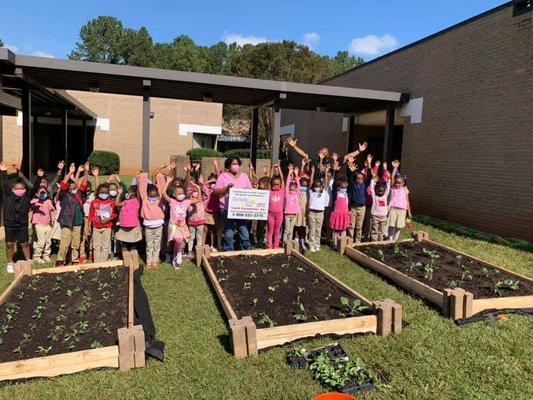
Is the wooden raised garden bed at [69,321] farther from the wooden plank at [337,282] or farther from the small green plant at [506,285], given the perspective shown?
the small green plant at [506,285]

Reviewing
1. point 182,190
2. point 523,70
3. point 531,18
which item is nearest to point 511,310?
point 182,190

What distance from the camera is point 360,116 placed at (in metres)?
16.6

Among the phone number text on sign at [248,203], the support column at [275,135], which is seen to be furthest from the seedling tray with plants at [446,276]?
the support column at [275,135]

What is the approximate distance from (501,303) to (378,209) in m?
3.50

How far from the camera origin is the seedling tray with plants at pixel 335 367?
3.77 m

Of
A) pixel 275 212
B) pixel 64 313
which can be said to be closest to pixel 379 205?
pixel 275 212

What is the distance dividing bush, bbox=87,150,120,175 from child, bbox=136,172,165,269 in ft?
62.8

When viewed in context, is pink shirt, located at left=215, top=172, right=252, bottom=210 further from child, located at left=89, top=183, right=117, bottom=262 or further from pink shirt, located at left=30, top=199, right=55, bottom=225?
pink shirt, located at left=30, top=199, right=55, bottom=225

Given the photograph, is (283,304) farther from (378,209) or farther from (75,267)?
(378,209)

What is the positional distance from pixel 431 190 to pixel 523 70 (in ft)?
13.8

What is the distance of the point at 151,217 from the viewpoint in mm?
7105

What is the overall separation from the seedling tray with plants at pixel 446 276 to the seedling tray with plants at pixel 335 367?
1959 mm

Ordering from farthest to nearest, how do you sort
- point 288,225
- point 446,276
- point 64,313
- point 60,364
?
point 288,225 → point 446,276 → point 64,313 → point 60,364

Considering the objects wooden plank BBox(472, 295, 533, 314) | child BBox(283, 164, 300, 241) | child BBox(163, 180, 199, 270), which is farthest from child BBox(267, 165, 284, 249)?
wooden plank BBox(472, 295, 533, 314)
